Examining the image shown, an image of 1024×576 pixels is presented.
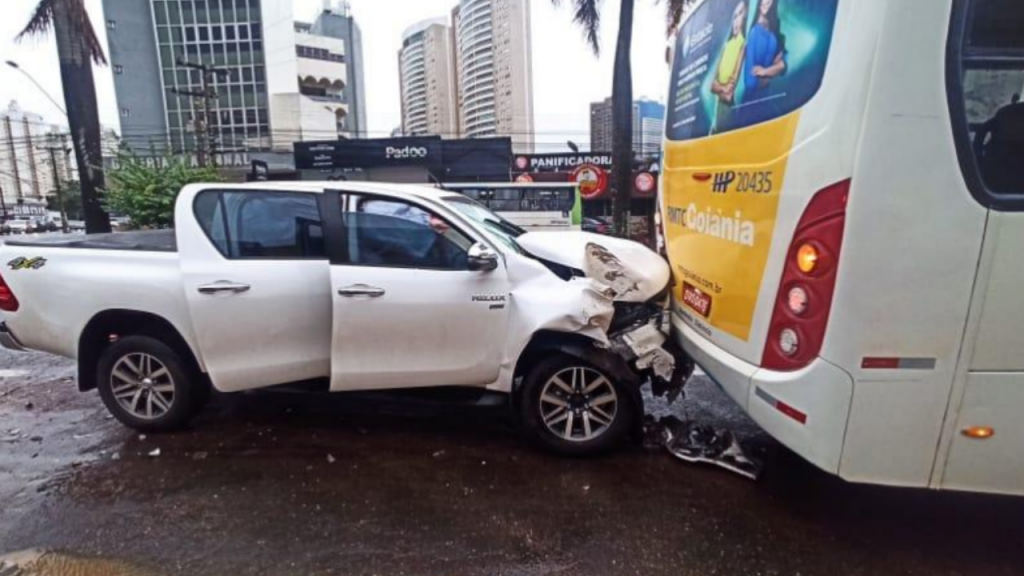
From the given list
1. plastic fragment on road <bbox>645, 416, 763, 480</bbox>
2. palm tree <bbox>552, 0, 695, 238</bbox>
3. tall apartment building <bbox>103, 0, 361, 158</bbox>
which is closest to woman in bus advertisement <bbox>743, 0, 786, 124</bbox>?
plastic fragment on road <bbox>645, 416, 763, 480</bbox>

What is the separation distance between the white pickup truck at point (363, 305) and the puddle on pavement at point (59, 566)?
1.27 m

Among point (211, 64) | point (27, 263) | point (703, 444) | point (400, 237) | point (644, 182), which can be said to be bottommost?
point (703, 444)

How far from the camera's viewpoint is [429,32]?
44.7 metres

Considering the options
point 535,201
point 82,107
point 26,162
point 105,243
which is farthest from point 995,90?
point 26,162

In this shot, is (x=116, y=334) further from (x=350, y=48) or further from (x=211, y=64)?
(x=350, y=48)

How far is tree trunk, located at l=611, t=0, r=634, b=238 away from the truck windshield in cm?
884

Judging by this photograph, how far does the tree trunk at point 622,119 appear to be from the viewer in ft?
40.5

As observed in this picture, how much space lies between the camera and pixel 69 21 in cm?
986

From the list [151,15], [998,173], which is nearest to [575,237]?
[998,173]

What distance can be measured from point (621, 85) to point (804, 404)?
37.1 feet

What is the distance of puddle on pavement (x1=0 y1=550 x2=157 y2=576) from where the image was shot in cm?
258

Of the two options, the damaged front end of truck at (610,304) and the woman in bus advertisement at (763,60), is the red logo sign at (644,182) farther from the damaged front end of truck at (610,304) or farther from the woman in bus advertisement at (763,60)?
the woman in bus advertisement at (763,60)

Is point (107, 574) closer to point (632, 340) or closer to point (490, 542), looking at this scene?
point (490, 542)

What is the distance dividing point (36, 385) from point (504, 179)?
89.5ft
